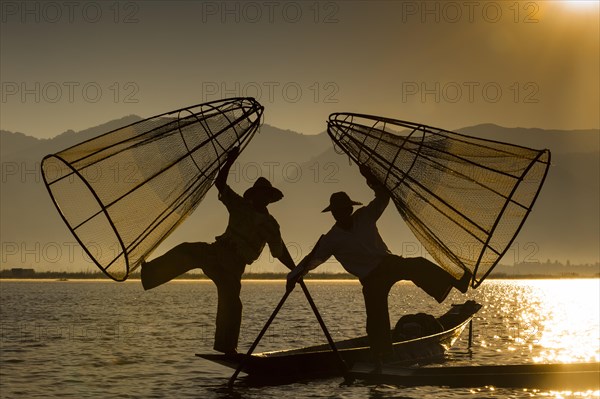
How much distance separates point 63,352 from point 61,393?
12.7 meters

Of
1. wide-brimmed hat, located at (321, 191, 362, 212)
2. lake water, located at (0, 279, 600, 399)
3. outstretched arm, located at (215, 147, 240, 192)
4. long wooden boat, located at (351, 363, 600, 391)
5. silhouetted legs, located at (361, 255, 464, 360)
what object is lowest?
lake water, located at (0, 279, 600, 399)

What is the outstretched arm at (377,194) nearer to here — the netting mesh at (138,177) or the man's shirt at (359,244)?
the man's shirt at (359,244)

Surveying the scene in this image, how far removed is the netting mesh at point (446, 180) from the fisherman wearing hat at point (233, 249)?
187 centimetres

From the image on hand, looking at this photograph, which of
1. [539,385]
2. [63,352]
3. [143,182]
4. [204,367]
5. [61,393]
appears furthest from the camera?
[63,352]

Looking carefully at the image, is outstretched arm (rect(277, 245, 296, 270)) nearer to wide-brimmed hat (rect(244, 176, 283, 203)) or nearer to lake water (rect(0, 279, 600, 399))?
wide-brimmed hat (rect(244, 176, 283, 203))

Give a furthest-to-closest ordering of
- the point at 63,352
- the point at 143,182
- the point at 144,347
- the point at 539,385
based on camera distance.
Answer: the point at 144,347 → the point at 63,352 → the point at 539,385 → the point at 143,182

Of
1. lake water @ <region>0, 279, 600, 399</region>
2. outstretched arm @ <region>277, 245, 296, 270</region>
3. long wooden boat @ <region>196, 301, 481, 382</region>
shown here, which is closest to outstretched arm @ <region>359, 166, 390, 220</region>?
outstretched arm @ <region>277, 245, 296, 270</region>

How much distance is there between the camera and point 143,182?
49.6 feet

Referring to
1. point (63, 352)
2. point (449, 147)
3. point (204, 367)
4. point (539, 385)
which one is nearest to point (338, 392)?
point (539, 385)

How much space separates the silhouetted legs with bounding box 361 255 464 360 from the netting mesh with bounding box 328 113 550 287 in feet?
1.42

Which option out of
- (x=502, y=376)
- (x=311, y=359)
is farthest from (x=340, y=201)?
(x=502, y=376)

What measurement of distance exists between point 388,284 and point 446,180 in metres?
2.18

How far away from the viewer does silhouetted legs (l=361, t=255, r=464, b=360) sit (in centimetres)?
1545

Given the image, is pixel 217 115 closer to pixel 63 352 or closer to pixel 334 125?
pixel 334 125
